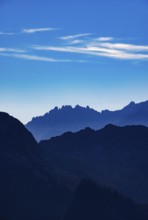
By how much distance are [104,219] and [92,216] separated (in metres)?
5.46

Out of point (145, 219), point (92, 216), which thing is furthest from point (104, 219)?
point (145, 219)

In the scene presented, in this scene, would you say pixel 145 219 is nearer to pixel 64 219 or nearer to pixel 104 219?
pixel 104 219

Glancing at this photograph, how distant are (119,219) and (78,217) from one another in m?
17.6

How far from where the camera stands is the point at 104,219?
197500 mm

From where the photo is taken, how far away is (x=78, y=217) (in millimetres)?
199500

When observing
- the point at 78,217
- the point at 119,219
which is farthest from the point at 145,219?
the point at 78,217

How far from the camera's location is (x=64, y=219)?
656 feet

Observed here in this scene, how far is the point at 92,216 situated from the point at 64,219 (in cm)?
1211

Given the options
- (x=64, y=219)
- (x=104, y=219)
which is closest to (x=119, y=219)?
(x=104, y=219)

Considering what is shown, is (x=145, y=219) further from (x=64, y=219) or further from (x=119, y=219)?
(x=64, y=219)

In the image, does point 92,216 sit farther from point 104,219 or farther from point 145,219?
point 145,219

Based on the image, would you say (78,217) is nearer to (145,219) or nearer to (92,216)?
(92,216)

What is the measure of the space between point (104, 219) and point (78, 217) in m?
11.2

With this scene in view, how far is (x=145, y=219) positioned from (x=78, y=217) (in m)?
28.8
